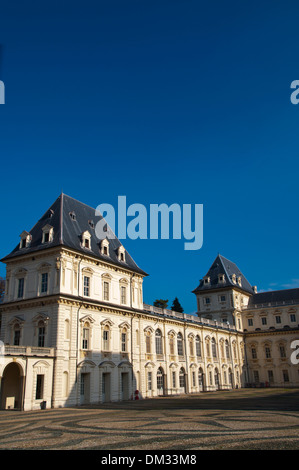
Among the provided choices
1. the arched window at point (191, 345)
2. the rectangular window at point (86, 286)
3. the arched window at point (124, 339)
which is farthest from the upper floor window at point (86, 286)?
the arched window at point (191, 345)

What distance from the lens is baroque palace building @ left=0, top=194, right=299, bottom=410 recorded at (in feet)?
114

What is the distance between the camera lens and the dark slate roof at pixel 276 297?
262 ft

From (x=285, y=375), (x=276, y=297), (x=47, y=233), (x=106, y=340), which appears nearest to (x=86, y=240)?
(x=47, y=233)

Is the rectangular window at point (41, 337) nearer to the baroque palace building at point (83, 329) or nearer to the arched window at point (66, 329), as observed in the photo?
the baroque palace building at point (83, 329)

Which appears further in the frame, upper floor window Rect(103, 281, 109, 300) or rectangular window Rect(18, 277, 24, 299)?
upper floor window Rect(103, 281, 109, 300)

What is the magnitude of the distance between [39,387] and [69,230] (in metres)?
15.6

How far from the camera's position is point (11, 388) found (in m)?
35.0

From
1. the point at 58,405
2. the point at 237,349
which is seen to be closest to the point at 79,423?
the point at 58,405

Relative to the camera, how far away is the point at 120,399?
4212 cm

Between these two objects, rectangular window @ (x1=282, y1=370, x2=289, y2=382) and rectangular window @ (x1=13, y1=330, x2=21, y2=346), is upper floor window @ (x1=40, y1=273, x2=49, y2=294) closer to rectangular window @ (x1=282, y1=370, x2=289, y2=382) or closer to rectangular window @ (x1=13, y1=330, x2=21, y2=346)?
rectangular window @ (x1=13, y1=330, x2=21, y2=346)

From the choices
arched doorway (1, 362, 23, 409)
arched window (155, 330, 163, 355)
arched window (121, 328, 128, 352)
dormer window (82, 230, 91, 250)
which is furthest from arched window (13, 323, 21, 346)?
arched window (155, 330, 163, 355)

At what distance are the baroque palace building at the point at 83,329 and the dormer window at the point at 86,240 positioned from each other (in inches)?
4.2

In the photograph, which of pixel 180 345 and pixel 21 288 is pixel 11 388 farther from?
pixel 180 345

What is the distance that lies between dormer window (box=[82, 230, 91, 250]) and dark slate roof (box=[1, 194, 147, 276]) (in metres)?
0.45
